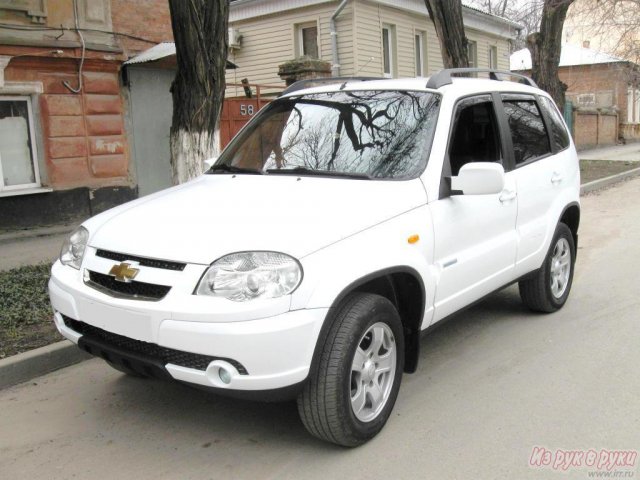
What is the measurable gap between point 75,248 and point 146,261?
793mm

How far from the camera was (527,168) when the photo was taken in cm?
475

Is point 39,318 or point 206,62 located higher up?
point 206,62

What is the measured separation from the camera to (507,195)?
4.43 metres

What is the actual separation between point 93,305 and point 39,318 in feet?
7.54

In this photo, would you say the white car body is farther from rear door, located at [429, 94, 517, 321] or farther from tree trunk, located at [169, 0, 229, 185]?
tree trunk, located at [169, 0, 229, 185]

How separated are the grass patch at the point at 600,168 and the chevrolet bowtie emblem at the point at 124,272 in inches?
541

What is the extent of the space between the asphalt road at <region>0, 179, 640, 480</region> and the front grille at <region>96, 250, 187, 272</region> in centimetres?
102

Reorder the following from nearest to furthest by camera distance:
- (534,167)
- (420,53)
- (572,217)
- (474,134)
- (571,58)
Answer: (474,134), (534,167), (572,217), (420,53), (571,58)

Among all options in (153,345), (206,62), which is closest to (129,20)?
(206,62)

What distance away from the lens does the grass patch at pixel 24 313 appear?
4.73 meters

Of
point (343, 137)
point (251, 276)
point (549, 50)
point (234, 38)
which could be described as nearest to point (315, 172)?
point (343, 137)

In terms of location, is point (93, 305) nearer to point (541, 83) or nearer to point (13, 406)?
point (13, 406)

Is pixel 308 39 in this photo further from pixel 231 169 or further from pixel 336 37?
pixel 231 169

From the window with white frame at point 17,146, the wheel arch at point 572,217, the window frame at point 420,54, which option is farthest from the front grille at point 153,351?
the window frame at point 420,54
